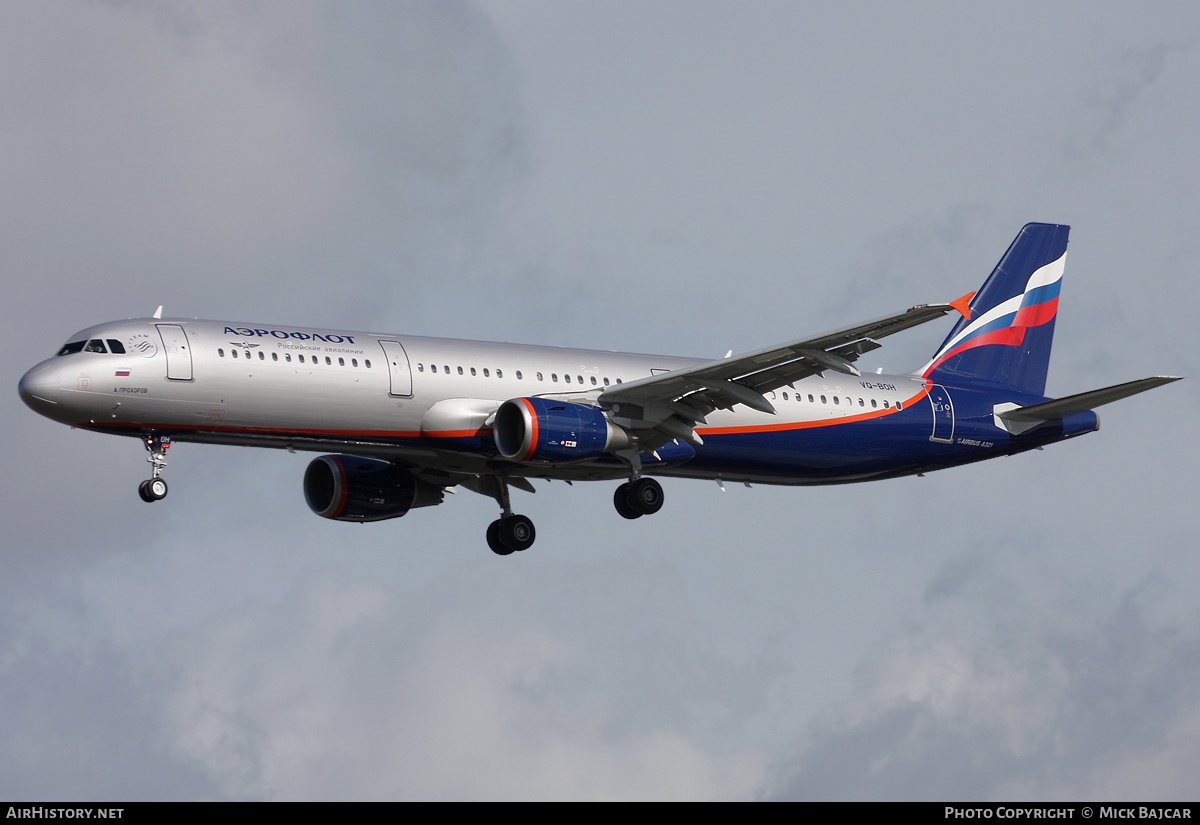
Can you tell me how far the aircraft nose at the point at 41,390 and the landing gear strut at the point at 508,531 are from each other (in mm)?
14857

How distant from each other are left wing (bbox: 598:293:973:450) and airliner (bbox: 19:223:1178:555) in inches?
2.5

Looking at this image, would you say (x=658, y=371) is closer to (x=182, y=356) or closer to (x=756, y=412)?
(x=756, y=412)

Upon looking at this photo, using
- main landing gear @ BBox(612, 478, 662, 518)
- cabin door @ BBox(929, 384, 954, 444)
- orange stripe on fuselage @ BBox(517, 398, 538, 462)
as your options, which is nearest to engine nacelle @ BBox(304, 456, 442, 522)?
main landing gear @ BBox(612, 478, 662, 518)

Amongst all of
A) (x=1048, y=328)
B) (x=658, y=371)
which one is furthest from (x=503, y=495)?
(x=1048, y=328)

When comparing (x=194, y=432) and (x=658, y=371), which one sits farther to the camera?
(x=658, y=371)

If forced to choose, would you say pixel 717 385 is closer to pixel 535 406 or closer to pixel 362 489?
pixel 535 406

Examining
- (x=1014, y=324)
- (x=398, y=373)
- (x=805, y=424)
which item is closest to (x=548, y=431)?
(x=398, y=373)

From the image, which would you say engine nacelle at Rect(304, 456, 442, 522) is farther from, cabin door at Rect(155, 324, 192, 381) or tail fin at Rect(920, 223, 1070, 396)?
tail fin at Rect(920, 223, 1070, 396)

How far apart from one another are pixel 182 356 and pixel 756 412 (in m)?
17.0

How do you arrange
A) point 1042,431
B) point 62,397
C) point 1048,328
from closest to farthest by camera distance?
point 62,397 < point 1042,431 < point 1048,328

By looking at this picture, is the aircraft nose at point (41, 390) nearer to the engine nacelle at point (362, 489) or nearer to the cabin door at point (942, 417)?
the engine nacelle at point (362, 489)

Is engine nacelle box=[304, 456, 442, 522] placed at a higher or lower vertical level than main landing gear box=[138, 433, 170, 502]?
higher

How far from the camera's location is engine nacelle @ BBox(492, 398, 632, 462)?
4600 cm

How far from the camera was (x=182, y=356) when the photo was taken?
43844mm
